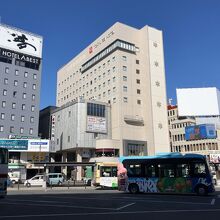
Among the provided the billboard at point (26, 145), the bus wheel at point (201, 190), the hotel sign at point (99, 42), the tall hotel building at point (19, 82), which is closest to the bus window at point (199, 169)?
the bus wheel at point (201, 190)

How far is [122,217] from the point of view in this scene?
12.2 meters

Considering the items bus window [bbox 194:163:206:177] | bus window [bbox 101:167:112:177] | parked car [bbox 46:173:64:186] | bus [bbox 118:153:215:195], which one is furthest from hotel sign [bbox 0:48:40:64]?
bus window [bbox 194:163:206:177]

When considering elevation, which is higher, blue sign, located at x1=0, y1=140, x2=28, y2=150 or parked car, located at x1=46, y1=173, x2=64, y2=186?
blue sign, located at x1=0, y1=140, x2=28, y2=150

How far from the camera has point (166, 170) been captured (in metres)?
25.8

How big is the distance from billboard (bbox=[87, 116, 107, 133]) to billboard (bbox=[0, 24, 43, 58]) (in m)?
22.7

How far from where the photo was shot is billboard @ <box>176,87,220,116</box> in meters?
102

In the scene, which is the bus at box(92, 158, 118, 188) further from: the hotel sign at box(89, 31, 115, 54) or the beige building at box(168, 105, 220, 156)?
the beige building at box(168, 105, 220, 156)

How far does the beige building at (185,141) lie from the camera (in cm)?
10294

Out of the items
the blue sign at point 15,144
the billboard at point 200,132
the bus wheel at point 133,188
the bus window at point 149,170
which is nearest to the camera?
the bus window at point 149,170

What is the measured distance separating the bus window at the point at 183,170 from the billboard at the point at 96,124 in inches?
2100

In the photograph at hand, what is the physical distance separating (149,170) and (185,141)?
87.2m

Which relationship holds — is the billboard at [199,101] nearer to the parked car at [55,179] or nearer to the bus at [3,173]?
the parked car at [55,179]

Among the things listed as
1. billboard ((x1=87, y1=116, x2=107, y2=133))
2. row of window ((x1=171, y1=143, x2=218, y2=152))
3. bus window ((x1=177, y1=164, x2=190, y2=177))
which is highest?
billboard ((x1=87, y1=116, x2=107, y2=133))

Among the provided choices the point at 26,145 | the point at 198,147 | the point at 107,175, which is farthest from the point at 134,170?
the point at 198,147
